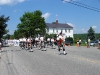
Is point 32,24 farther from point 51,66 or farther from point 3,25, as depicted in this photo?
point 51,66

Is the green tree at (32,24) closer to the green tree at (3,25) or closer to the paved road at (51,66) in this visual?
the green tree at (3,25)

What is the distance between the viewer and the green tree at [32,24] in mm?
91500

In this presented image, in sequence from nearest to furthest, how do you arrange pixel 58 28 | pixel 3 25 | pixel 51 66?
pixel 51 66, pixel 3 25, pixel 58 28

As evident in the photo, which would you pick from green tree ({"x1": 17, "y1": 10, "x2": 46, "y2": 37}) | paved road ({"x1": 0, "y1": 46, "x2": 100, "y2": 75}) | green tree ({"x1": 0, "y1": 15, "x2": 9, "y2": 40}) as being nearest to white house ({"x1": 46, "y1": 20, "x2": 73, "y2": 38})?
green tree ({"x1": 17, "y1": 10, "x2": 46, "y2": 37})

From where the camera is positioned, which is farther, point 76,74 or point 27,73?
point 27,73

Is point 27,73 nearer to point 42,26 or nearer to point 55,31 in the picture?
point 42,26

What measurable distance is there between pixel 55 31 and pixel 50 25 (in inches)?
144

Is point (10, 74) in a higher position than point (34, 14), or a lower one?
lower

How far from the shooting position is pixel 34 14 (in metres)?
94.0

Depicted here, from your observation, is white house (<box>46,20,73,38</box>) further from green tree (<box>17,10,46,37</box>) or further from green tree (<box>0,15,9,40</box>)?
green tree (<box>0,15,9,40</box>)

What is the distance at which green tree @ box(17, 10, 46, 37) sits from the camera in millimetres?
91500

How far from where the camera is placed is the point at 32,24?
92.4 meters

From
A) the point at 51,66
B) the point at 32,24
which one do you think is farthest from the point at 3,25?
the point at 51,66

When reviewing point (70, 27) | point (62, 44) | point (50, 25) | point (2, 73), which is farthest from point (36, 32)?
point (2, 73)
